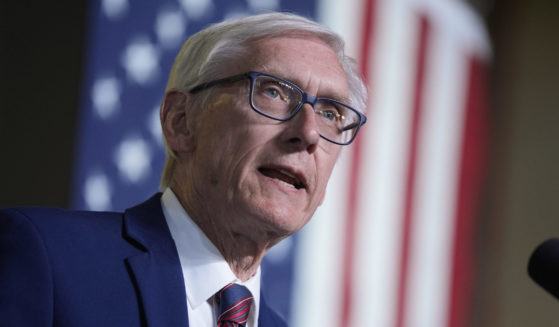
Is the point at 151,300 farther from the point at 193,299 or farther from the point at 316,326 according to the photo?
the point at 316,326

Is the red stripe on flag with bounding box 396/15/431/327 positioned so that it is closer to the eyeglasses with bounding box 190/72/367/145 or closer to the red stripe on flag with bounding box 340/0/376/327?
the red stripe on flag with bounding box 340/0/376/327

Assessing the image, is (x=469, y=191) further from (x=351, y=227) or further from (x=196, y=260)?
(x=196, y=260)

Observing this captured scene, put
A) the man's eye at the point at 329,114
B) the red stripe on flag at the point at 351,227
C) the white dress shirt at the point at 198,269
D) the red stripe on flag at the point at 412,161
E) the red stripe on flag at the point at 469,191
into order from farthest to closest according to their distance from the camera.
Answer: the red stripe on flag at the point at 469,191
the red stripe on flag at the point at 412,161
the red stripe on flag at the point at 351,227
the man's eye at the point at 329,114
the white dress shirt at the point at 198,269

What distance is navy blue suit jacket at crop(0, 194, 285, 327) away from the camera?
1.08 m

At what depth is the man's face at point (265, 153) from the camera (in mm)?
1335

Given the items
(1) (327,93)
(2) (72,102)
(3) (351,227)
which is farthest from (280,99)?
(3) (351,227)

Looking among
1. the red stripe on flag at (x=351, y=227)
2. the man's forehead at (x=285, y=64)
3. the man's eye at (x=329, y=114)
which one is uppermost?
the man's forehead at (x=285, y=64)

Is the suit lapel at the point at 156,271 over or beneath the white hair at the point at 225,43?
beneath

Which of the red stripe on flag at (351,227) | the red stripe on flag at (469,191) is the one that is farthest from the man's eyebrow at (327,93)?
the red stripe on flag at (469,191)

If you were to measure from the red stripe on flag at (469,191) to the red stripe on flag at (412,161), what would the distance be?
39cm

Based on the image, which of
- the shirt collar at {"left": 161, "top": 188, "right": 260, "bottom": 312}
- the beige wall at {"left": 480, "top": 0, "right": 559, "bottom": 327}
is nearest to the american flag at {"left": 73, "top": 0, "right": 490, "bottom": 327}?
the beige wall at {"left": 480, "top": 0, "right": 559, "bottom": 327}

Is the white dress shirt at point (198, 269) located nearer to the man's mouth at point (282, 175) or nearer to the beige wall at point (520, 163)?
the man's mouth at point (282, 175)

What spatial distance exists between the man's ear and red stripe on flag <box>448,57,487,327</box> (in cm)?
216

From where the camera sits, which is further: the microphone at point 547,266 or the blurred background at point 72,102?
the blurred background at point 72,102
